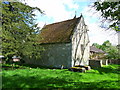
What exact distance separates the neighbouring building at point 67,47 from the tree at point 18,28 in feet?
11.4

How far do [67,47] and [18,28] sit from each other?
7715mm

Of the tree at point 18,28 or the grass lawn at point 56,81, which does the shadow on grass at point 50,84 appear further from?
the tree at point 18,28

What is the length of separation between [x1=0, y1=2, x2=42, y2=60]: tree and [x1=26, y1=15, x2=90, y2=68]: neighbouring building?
11.4ft

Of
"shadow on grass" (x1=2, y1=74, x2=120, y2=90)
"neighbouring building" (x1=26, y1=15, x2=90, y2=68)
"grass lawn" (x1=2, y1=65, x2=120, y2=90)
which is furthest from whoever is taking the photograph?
"neighbouring building" (x1=26, y1=15, x2=90, y2=68)

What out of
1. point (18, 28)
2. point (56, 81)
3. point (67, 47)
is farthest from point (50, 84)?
point (67, 47)

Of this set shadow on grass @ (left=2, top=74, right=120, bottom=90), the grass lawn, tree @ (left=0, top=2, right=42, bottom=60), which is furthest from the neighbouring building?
shadow on grass @ (left=2, top=74, right=120, bottom=90)

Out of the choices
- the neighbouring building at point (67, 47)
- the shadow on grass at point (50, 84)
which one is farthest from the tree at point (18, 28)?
the shadow on grass at point (50, 84)

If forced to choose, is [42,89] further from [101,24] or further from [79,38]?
[79,38]

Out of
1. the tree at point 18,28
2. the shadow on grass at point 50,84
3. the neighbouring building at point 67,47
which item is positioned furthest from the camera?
the neighbouring building at point 67,47

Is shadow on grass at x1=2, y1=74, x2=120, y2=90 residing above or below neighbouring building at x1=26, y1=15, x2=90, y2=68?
below

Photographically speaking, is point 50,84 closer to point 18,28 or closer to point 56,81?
point 56,81

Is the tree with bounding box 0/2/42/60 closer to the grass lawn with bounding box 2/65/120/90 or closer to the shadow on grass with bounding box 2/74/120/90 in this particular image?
the grass lawn with bounding box 2/65/120/90

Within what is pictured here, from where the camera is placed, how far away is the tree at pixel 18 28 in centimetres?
1180

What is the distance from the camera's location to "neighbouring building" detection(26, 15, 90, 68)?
651 inches
